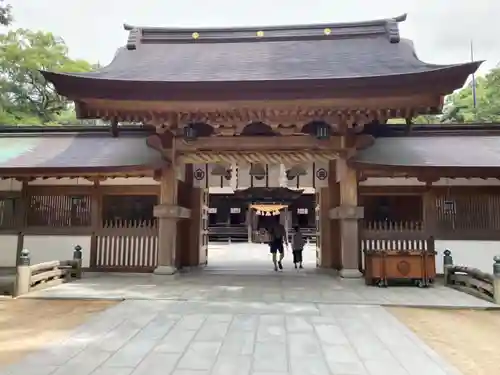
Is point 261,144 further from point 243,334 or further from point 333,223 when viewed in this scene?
point 243,334

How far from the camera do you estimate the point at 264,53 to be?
11.5 metres

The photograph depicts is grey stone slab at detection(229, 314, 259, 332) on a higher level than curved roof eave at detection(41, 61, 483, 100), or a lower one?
lower

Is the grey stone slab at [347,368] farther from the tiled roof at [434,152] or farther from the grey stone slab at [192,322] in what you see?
the tiled roof at [434,152]

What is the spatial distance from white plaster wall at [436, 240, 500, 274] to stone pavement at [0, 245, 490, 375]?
6.40 feet

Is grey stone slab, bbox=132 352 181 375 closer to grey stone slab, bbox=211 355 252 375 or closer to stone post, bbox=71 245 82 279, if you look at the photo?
grey stone slab, bbox=211 355 252 375

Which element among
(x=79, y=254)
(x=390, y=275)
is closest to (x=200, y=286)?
(x=79, y=254)

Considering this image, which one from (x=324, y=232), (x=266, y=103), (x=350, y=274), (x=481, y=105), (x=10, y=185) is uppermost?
(x=481, y=105)

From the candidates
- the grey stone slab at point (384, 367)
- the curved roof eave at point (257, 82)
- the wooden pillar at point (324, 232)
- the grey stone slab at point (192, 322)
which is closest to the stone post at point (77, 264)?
the curved roof eave at point (257, 82)

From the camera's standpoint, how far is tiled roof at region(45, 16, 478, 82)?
970 cm

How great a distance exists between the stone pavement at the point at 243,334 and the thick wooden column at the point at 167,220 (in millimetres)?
1072

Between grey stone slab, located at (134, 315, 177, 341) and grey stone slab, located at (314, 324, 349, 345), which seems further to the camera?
grey stone slab, located at (134, 315, 177, 341)

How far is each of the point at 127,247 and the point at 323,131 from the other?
563cm

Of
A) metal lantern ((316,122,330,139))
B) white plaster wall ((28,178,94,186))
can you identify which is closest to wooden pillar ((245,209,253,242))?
white plaster wall ((28,178,94,186))

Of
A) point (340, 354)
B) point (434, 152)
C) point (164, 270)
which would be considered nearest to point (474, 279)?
point (434, 152)
